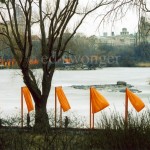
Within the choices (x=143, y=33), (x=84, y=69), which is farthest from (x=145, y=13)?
(x=84, y=69)

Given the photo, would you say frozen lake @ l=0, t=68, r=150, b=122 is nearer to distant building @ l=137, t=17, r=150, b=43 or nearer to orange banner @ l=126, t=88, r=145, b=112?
orange banner @ l=126, t=88, r=145, b=112

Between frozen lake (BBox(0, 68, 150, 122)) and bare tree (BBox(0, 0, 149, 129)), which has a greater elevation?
bare tree (BBox(0, 0, 149, 129))

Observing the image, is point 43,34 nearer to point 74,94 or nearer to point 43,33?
point 43,33

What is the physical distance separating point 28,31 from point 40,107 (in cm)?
198

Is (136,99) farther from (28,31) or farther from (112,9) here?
(112,9)

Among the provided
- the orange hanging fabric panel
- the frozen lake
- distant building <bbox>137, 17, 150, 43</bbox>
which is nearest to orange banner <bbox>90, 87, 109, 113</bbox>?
the frozen lake

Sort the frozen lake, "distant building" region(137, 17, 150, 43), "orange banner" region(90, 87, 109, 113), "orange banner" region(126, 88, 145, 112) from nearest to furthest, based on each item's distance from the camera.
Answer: "distant building" region(137, 17, 150, 43)
"orange banner" region(126, 88, 145, 112)
"orange banner" region(90, 87, 109, 113)
the frozen lake

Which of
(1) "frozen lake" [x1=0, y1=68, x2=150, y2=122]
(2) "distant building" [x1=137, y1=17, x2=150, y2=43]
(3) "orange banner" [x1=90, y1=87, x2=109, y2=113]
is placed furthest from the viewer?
(1) "frozen lake" [x1=0, y1=68, x2=150, y2=122]

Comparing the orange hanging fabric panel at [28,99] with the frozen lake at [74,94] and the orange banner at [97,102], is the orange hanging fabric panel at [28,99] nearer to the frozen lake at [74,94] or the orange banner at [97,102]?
the frozen lake at [74,94]

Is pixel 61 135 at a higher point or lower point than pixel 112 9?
lower

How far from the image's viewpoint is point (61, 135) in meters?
5.78

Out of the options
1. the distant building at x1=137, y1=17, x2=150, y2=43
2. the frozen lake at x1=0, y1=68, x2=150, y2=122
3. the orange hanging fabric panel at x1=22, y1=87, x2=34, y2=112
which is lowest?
the frozen lake at x1=0, y1=68, x2=150, y2=122

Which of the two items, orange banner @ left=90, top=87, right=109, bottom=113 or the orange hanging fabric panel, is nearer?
orange banner @ left=90, top=87, right=109, bottom=113

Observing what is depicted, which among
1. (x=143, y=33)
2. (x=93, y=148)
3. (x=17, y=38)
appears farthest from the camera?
(x=17, y=38)
